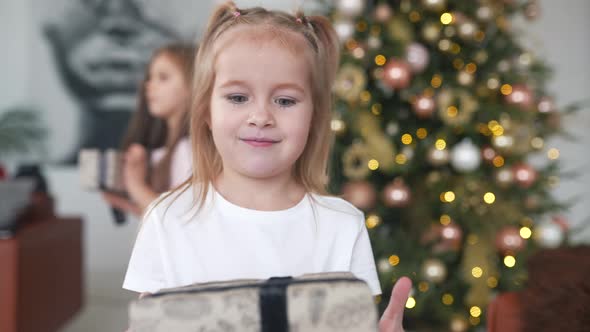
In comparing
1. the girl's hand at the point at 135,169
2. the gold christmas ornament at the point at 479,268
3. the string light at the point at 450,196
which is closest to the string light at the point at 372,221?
the string light at the point at 450,196

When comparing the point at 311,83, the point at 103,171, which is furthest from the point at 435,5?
the point at 311,83

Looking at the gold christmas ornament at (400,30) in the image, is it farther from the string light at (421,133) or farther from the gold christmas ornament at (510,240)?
the gold christmas ornament at (510,240)

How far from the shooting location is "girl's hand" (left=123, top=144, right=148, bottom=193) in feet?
8.51

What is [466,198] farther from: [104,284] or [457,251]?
[104,284]

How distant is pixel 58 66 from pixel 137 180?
223 centimetres

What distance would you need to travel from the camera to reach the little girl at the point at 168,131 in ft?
8.17

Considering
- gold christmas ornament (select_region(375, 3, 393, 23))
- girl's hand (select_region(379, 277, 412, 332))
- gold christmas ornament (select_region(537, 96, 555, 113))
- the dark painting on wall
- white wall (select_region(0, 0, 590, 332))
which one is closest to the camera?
girl's hand (select_region(379, 277, 412, 332))

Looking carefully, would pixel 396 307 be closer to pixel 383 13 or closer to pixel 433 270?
pixel 433 270

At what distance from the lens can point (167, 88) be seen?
254 centimetres

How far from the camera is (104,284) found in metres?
4.12

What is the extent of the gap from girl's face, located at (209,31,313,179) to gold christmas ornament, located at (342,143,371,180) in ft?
5.51

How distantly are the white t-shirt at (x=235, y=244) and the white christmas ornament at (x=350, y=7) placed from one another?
5.92ft

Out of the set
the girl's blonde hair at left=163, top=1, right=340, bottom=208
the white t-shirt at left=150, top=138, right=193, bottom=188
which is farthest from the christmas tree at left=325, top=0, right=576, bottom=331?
the girl's blonde hair at left=163, top=1, right=340, bottom=208

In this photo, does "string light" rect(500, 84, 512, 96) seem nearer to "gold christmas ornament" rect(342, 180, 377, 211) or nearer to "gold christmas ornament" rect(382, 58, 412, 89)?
"gold christmas ornament" rect(382, 58, 412, 89)
